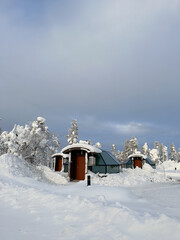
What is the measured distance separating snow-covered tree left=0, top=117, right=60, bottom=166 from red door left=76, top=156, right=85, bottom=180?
Answer: 6.05 metres

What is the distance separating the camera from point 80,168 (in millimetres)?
20031

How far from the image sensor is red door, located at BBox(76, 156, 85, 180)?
19.9m

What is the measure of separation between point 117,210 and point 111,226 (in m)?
0.89

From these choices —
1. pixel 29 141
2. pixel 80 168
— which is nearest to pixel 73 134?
pixel 29 141

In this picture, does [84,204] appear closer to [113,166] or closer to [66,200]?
[66,200]

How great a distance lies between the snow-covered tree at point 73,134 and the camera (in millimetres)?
42000

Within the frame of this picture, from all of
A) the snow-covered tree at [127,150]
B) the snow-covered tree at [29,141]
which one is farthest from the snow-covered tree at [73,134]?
the snow-covered tree at [127,150]

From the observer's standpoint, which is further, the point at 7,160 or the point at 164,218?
the point at 7,160

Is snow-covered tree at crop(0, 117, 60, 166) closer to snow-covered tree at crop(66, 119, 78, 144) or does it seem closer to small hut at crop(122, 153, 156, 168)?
snow-covered tree at crop(66, 119, 78, 144)

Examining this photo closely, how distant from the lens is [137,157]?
1409 inches

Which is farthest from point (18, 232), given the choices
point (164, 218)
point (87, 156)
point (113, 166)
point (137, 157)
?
point (137, 157)

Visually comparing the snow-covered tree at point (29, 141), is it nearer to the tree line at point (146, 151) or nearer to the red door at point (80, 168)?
the red door at point (80, 168)

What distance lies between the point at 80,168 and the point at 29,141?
309 inches

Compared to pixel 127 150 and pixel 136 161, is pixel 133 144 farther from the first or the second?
pixel 136 161
